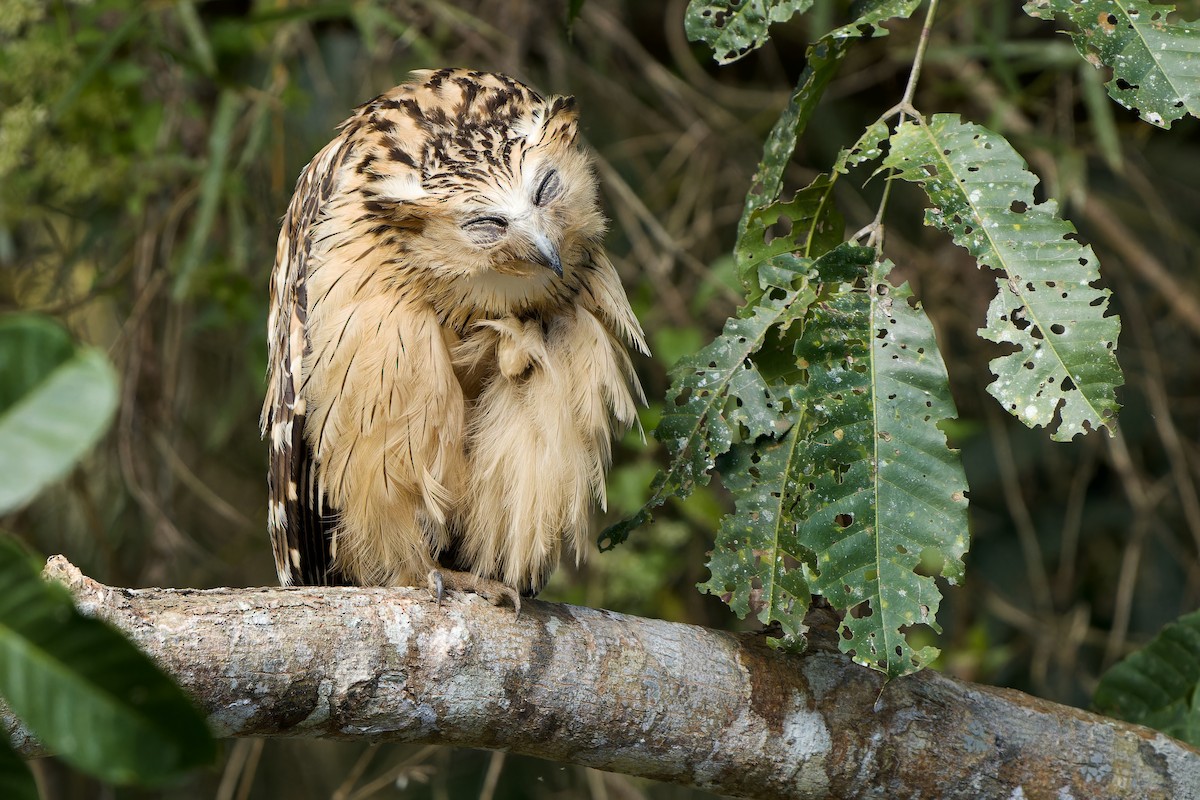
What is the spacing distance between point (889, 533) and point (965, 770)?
20.7 inches

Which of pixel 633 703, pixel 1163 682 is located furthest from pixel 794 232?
pixel 1163 682

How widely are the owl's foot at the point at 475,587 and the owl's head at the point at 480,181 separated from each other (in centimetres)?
56

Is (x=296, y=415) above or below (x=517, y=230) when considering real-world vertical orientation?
below

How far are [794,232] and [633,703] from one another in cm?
86

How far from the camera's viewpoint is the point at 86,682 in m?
0.83

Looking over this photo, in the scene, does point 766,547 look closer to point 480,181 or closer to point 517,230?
point 517,230

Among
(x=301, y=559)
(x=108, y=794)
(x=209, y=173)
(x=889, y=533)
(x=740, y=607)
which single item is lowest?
(x=108, y=794)

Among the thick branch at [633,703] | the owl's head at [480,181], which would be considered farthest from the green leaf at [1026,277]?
the owl's head at [480,181]

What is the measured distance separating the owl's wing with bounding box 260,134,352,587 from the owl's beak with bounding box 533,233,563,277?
499mm

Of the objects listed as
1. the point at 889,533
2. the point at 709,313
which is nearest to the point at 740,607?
the point at 889,533

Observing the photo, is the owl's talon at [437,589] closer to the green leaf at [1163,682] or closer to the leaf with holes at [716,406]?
the leaf with holes at [716,406]

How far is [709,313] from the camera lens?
3951 mm

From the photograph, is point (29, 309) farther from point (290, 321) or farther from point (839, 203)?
point (839, 203)

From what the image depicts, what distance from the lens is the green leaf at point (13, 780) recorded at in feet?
2.89
